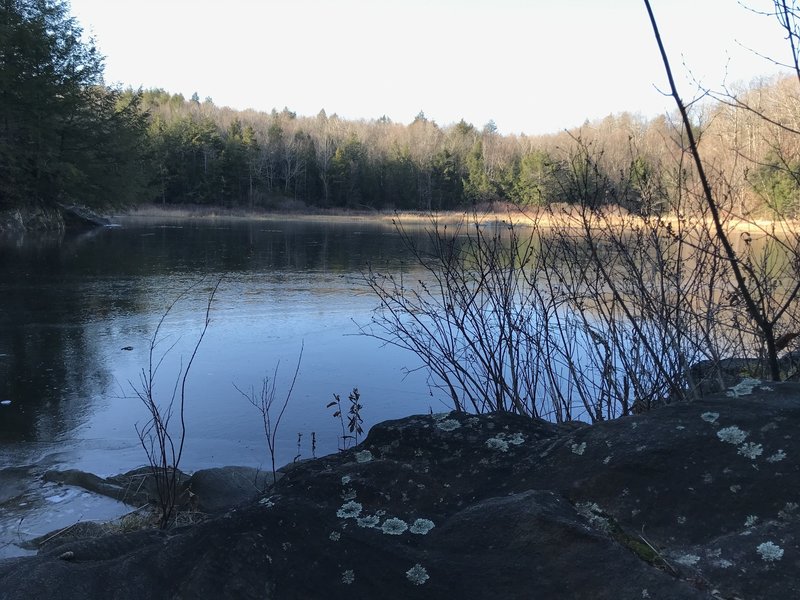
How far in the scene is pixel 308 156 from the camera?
287 feet

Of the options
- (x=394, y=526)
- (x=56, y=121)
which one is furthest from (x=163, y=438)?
(x=56, y=121)

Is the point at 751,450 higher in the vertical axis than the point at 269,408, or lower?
higher

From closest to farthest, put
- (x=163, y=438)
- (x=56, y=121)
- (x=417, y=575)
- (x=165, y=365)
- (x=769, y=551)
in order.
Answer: (x=769, y=551) < (x=417, y=575) < (x=163, y=438) < (x=165, y=365) < (x=56, y=121)

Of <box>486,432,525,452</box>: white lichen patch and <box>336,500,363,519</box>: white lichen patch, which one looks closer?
<box>336,500,363,519</box>: white lichen patch

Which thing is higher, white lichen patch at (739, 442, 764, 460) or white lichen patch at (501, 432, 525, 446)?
white lichen patch at (739, 442, 764, 460)

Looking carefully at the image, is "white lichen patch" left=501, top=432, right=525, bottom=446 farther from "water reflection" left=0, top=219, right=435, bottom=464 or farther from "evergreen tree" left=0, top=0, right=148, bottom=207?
"evergreen tree" left=0, top=0, right=148, bottom=207

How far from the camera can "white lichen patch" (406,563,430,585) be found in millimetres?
1490

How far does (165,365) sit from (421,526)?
31.8ft

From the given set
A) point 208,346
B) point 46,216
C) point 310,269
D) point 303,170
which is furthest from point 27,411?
point 303,170

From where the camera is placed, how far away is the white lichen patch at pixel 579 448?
6.22 feet

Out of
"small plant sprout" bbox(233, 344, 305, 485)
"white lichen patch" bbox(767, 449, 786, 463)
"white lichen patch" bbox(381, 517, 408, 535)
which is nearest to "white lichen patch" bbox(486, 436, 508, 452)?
"white lichen patch" bbox(381, 517, 408, 535)

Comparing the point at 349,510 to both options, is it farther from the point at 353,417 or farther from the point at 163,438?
the point at 353,417

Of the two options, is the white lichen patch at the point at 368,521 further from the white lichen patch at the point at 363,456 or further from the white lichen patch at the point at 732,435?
the white lichen patch at the point at 732,435

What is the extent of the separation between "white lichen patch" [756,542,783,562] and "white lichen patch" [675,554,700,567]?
0.13 metres
